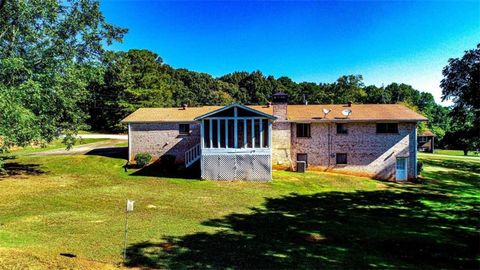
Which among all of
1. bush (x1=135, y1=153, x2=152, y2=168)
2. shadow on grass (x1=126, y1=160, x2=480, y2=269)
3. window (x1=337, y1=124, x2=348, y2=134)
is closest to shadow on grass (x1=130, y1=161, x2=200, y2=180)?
bush (x1=135, y1=153, x2=152, y2=168)

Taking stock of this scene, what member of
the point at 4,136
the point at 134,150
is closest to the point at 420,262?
the point at 4,136

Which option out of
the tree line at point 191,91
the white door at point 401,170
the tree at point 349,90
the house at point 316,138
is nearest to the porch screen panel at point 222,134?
the house at point 316,138

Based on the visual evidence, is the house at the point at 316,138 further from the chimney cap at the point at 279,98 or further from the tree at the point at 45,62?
the tree at the point at 45,62

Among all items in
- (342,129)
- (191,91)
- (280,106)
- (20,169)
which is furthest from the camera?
(191,91)

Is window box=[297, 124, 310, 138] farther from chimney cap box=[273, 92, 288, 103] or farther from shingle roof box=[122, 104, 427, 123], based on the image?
chimney cap box=[273, 92, 288, 103]

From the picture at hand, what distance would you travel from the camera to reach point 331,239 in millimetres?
11062

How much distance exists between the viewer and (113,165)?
25.8 meters

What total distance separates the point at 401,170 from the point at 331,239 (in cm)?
1778

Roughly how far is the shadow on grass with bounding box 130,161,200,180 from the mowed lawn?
0.50 metres

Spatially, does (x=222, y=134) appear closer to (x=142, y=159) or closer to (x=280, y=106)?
(x=280, y=106)

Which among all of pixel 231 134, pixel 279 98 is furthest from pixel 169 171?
pixel 279 98

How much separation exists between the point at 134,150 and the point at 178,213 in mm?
14594

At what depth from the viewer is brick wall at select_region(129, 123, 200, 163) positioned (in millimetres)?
26781

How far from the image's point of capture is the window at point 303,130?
87.0ft
